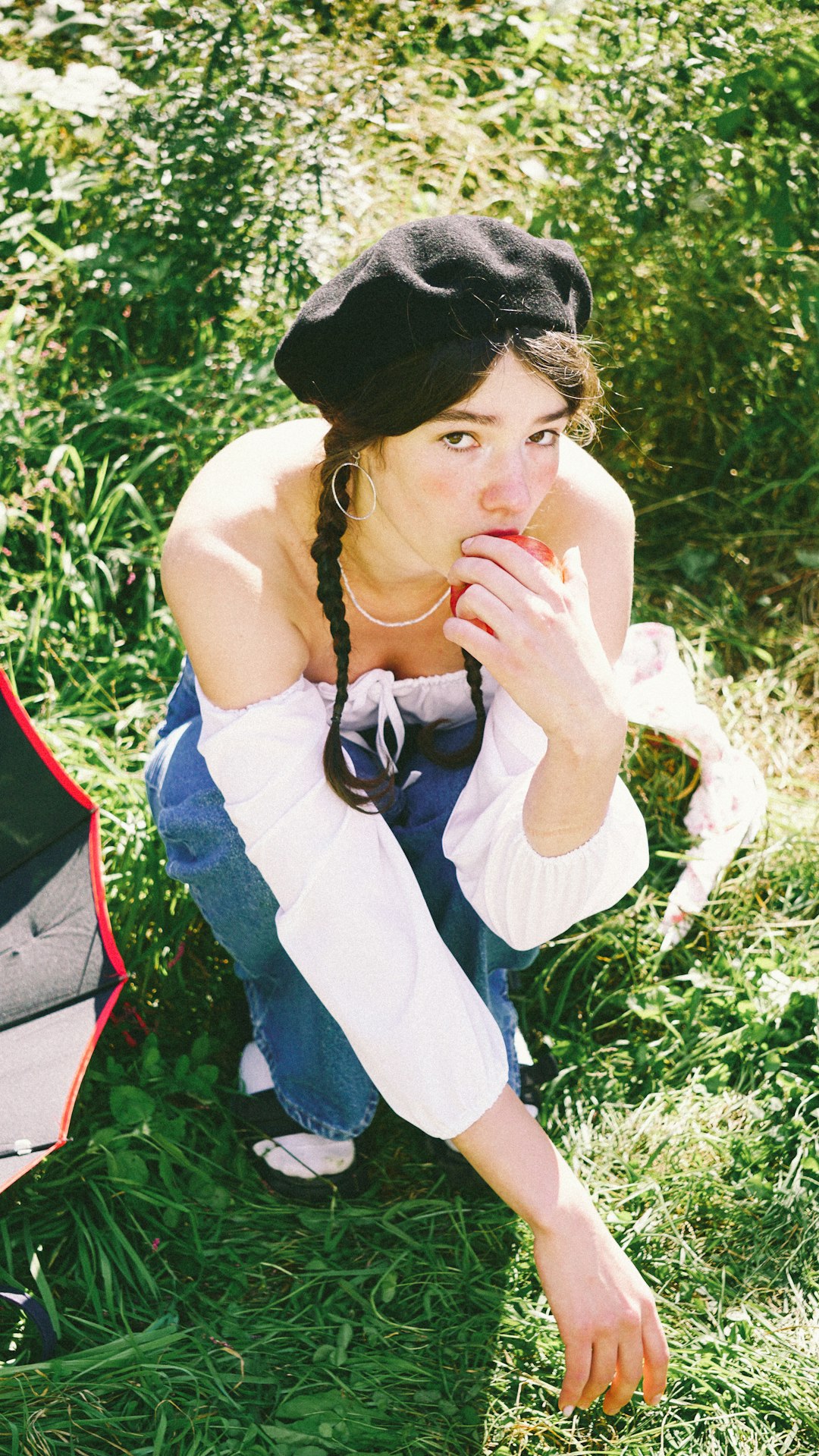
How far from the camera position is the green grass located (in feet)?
6.46

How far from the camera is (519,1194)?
166 centimetres

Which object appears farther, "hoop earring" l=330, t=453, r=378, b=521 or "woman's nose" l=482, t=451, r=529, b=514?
"hoop earring" l=330, t=453, r=378, b=521

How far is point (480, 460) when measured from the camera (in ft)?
5.28

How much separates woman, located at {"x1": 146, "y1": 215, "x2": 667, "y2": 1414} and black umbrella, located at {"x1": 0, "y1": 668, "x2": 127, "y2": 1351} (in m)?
0.17

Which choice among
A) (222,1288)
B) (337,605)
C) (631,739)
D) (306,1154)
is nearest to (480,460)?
(337,605)

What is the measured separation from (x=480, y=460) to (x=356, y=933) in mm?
737

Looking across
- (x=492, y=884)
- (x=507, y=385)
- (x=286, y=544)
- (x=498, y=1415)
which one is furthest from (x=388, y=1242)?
(x=507, y=385)

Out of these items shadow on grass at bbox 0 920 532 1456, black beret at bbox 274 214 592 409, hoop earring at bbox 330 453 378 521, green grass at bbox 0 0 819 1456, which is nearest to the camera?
black beret at bbox 274 214 592 409

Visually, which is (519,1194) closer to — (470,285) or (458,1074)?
(458,1074)

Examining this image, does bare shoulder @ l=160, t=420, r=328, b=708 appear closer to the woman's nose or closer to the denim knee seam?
the woman's nose

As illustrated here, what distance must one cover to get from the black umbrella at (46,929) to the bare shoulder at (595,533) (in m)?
1.01

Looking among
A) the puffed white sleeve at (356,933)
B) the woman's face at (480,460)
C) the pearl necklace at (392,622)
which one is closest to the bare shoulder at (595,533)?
the pearl necklace at (392,622)

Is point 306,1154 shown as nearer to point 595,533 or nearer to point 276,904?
point 276,904

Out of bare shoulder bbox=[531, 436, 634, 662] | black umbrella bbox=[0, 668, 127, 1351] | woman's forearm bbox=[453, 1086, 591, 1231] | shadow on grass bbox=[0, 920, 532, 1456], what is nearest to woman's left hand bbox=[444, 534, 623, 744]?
bare shoulder bbox=[531, 436, 634, 662]
